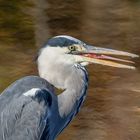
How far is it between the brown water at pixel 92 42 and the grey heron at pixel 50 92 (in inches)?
41.6

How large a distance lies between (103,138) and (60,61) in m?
1.27

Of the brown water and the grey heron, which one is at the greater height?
the grey heron

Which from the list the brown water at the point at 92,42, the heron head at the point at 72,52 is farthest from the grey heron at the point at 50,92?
the brown water at the point at 92,42

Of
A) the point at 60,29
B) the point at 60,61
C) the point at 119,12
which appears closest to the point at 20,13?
the point at 60,29

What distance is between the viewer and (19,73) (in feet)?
20.2

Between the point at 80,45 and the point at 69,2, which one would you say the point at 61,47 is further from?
the point at 69,2

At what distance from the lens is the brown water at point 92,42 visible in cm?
530

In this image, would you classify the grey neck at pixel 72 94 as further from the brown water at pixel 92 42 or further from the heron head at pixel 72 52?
the brown water at pixel 92 42

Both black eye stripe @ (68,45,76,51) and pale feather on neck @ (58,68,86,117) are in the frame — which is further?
pale feather on neck @ (58,68,86,117)

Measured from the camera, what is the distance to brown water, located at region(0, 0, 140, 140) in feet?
17.4

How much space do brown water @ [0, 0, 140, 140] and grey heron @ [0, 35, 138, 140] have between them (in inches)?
41.6

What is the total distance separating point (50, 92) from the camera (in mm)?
3975

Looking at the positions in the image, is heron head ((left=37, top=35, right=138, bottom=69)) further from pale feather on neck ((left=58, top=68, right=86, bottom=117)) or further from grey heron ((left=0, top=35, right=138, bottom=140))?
pale feather on neck ((left=58, top=68, right=86, bottom=117))

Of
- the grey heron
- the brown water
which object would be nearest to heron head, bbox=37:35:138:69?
the grey heron
